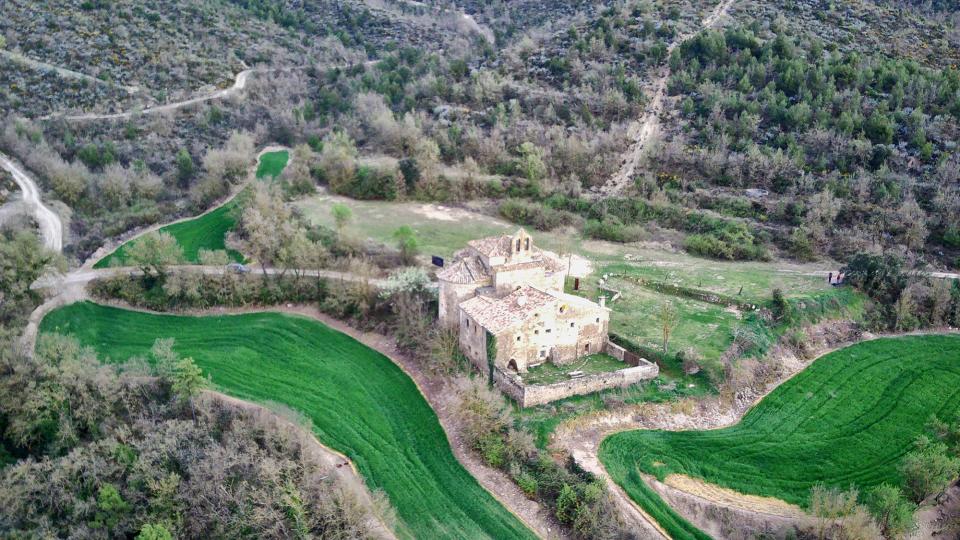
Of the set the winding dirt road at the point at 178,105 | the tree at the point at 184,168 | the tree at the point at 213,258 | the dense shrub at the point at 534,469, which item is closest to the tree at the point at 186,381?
the tree at the point at 213,258

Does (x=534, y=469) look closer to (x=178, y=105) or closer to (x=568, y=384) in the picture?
(x=568, y=384)

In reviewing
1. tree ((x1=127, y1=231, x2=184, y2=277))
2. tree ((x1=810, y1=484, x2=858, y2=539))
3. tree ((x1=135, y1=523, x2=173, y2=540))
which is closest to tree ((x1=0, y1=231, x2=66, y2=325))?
tree ((x1=127, y1=231, x2=184, y2=277))

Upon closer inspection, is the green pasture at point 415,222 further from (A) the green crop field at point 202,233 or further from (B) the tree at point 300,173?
(A) the green crop field at point 202,233

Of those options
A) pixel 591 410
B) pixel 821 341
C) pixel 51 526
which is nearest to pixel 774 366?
pixel 821 341

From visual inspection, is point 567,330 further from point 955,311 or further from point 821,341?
point 955,311

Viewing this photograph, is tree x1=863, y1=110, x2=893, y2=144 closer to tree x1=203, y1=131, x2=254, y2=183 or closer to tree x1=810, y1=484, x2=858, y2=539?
tree x1=810, y1=484, x2=858, y2=539

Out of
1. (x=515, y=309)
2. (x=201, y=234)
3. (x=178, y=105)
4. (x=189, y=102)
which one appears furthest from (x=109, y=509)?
(x=189, y=102)
